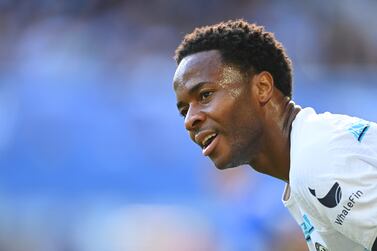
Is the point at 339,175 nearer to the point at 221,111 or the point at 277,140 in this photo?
the point at 277,140

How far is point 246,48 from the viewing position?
11.1ft

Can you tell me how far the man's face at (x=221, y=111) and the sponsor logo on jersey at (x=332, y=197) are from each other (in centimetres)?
62

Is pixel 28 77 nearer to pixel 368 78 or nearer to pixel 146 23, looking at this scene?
pixel 146 23

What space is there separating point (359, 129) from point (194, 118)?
2.46 ft

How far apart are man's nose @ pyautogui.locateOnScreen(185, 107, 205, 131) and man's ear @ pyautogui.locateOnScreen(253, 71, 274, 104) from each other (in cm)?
27

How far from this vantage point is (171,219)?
22.9 ft

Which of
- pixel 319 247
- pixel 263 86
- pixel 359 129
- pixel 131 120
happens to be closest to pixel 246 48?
pixel 263 86

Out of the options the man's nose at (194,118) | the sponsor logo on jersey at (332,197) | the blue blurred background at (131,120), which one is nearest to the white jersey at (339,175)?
the sponsor logo on jersey at (332,197)

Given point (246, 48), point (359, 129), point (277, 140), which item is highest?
point (246, 48)

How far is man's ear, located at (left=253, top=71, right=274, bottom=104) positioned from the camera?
328 centimetres

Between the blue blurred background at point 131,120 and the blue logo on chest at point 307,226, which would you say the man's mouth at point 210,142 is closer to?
the blue logo on chest at point 307,226

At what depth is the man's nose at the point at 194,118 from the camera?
3205 millimetres

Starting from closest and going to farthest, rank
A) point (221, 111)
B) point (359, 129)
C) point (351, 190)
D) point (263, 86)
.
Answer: point (351, 190), point (359, 129), point (221, 111), point (263, 86)

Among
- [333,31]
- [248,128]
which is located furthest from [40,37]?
[248,128]
